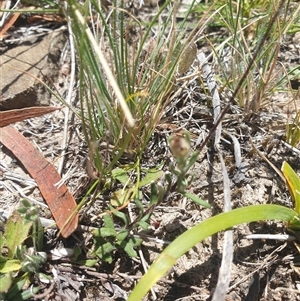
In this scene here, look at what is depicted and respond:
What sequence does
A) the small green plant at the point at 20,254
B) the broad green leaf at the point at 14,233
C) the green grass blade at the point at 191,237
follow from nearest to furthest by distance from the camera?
the green grass blade at the point at 191,237 → the small green plant at the point at 20,254 → the broad green leaf at the point at 14,233

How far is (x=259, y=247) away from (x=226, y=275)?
319 millimetres

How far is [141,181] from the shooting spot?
1.46 meters

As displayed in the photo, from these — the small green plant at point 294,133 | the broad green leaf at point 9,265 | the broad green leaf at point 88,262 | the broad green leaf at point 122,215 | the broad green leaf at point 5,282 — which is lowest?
the broad green leaf at point 88,262

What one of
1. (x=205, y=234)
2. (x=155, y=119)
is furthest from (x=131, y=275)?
(x=155, y=119)

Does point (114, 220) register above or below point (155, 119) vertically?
below

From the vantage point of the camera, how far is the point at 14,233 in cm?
136

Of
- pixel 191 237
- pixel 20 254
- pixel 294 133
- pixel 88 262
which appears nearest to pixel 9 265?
pixel 20 254

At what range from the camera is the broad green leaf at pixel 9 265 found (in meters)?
1.32

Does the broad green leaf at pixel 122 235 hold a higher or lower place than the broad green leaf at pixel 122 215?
lower

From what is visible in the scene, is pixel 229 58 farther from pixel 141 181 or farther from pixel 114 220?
pixel 114 220

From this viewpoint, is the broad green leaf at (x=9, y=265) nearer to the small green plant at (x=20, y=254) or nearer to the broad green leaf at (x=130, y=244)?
the small green plant at (x=20, y=254)

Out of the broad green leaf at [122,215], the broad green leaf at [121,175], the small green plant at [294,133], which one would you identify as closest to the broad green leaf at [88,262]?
the broad green leaf at [122,215]

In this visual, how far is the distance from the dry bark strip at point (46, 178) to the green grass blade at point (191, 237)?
35 centimetres

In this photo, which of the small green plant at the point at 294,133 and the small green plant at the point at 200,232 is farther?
the small green plant at the point at 294,133
